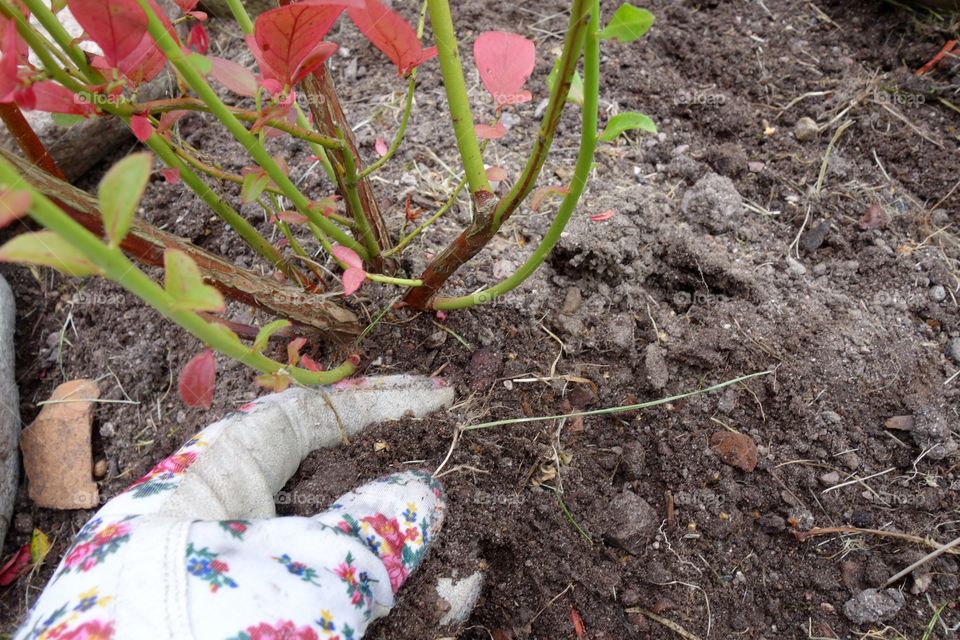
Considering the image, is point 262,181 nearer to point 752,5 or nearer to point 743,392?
point 743,392

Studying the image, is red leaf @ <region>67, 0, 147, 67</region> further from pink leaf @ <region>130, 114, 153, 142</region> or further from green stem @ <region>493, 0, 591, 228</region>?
green stem @ <region>493, 0, 591, 228</region>

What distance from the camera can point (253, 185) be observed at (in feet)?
2.55

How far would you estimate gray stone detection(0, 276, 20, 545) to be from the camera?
131 cm

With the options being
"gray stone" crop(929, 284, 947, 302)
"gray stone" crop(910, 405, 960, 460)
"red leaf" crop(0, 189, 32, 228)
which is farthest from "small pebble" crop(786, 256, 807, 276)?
"red leaf" crop(0, 189, 32, 228)

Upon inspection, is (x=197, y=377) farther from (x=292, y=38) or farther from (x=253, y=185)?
(x=292, y=38)

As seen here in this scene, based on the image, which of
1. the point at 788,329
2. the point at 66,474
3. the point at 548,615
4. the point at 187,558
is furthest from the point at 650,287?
the point at 66,474

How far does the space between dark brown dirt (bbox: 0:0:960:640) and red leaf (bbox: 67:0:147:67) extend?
0.67 metres

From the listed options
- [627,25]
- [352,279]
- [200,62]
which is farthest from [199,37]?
[627,25]

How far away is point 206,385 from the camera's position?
0.71 m

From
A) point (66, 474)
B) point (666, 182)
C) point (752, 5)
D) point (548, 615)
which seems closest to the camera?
point (548, 615)

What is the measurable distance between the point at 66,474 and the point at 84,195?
858 millimetres

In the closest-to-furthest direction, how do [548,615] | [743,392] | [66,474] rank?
[548,615], [743,392], [66,474]

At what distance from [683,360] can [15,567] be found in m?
1.49

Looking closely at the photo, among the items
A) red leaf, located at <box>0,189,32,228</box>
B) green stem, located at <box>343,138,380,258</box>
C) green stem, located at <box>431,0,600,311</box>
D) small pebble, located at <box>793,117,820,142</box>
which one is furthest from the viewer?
small pebble, located at <box>793,117,820,142</box>
